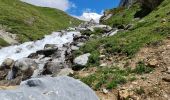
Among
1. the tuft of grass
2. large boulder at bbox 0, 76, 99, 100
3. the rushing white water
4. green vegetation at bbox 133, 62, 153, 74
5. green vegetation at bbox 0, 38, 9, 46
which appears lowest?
green vegetation at bbox 0, 38, 9, 46

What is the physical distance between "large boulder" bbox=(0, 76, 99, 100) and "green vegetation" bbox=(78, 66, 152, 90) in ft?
11.3

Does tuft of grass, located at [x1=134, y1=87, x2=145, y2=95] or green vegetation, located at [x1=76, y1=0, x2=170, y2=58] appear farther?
green vegetation, located at [x1=76, y1=0, x2=170, y2=58]

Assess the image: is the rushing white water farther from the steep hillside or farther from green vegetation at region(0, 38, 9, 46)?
green vegetation at region(0, 38, 9, 46)

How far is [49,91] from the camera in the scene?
679 inches

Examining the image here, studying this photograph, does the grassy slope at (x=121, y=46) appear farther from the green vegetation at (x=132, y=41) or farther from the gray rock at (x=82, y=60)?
the gray rock at (x=82, y=60)

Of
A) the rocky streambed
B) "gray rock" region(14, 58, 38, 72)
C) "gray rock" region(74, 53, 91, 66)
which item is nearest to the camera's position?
the rocky streambed

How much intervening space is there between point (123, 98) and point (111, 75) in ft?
9.97

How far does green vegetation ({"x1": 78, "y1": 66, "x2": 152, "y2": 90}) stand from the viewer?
2253 cm

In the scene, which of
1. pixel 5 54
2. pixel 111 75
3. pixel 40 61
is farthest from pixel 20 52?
pixel 111 75

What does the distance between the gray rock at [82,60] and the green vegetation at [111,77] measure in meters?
3.00

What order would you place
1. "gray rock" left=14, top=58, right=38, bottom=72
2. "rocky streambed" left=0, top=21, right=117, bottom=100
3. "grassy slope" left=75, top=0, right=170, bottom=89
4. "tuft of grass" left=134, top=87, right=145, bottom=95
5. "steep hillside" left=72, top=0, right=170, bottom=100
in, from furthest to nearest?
"gray rock" left=14, top=58, right=38, bottom=72 → "grassy slope" left=75, top=0, right=170, bottom=89 → "steep hillside" left=72, top=0, right=170, bottom=100 → "tuft of grass" left=134, top=87, right=145, bottom=95 → "rocky streambed" left=0, top=21, right=117, bottom=100

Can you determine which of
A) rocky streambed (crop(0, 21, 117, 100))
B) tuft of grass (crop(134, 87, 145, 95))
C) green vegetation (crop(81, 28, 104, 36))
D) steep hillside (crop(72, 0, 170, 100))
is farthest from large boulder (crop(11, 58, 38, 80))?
green vegetation (crop(81, 28, 104, 36))

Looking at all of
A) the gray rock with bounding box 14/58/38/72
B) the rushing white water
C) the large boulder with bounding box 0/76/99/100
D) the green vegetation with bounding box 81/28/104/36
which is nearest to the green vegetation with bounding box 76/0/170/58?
the gray rock with bounding box 14/58/38/72

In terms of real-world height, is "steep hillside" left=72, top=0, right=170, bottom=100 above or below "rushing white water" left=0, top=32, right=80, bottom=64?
above
